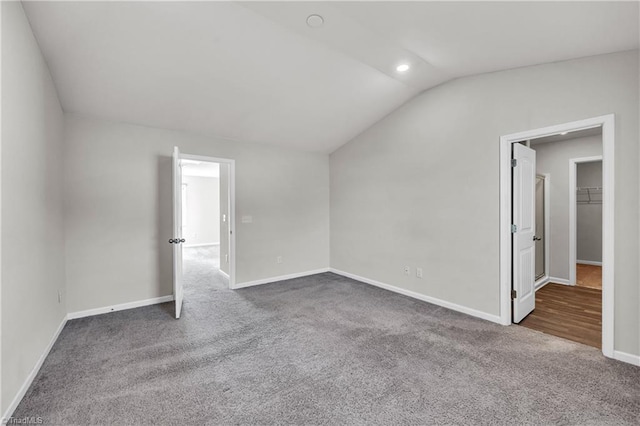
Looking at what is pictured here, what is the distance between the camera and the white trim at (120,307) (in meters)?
3.34

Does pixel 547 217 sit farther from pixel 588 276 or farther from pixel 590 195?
pixel 590 195

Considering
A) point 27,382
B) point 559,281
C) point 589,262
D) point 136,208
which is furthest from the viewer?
point 589,262

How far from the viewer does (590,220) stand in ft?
21.3

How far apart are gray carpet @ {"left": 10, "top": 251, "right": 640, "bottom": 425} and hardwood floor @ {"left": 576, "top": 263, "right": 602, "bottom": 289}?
9.76 feet

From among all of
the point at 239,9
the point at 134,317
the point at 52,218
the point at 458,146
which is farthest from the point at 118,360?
the point at 458,146

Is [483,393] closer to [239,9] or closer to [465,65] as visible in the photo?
[465,65]

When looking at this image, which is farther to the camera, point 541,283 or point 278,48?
point 541,283

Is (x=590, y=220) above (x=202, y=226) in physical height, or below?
above

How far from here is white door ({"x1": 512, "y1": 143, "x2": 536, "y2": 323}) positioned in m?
3.11

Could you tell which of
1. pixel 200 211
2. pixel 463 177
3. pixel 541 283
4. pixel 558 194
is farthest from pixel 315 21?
pixel 200 211

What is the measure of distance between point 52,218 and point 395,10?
3.70 metres

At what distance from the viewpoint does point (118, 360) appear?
2.40m

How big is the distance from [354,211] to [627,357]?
3.59 metres

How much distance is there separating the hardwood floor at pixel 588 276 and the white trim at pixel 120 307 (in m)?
6.67
